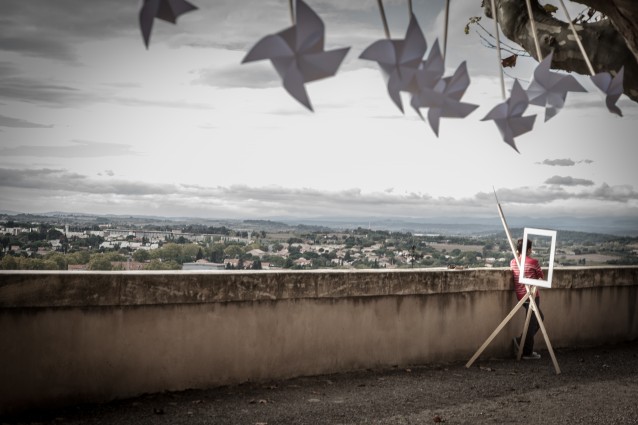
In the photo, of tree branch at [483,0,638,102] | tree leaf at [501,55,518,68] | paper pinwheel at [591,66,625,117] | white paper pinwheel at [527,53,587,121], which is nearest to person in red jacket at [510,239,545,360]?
tree leaf at [501,55,518,68]

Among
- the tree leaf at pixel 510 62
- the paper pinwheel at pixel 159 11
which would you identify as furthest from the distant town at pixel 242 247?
the paper pinwheel at pixel 159 11

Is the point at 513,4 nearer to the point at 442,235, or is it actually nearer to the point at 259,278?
the point at 259,278

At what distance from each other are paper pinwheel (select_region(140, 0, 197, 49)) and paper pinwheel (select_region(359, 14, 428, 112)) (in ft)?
2.05

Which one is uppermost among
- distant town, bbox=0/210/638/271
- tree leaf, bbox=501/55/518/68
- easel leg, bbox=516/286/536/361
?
tree leaf, bbox=501/55/518/68

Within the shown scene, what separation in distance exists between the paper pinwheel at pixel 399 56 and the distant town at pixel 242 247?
476 cm

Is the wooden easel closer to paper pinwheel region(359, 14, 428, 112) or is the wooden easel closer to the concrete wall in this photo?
the concrete wall

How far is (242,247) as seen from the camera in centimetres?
857

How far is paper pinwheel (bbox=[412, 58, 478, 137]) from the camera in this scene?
2.42m

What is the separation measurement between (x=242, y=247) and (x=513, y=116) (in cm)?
633

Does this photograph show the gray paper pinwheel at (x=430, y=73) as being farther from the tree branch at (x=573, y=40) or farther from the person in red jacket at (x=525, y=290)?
the person in red jacket at (x=525, y=290)

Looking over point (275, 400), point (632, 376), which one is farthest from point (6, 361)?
point (632, 376)

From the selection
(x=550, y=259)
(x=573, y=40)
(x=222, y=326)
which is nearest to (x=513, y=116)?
(x=573, y=40)

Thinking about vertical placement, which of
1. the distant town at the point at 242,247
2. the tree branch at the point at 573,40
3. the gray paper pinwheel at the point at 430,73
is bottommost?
the distant town at the point at 242,247

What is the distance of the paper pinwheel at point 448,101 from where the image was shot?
242 centimetres
